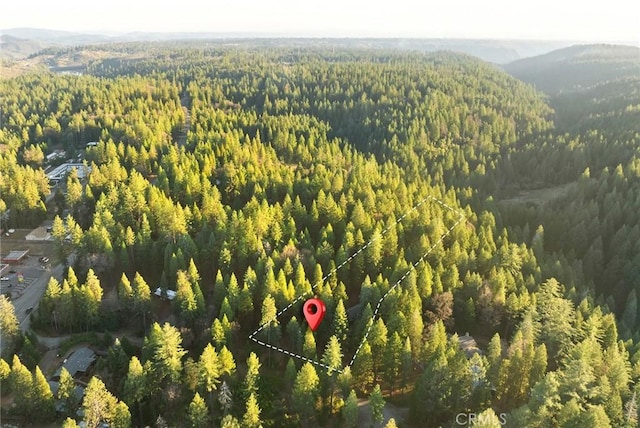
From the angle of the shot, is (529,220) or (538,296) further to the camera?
(529,220)

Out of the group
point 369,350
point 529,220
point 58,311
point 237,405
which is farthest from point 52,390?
point 529,220

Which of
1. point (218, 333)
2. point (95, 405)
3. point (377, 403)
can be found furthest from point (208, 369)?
point (377, 403)

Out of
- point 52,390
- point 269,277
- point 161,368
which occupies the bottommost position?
point 52,390

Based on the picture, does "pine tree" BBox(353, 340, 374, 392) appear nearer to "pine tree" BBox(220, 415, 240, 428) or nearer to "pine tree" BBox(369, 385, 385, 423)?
"pine tree" BBox(369, 385, 385, 423)

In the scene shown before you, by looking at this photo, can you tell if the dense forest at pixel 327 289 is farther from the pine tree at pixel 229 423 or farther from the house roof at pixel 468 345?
the house roof at pixel 468 345

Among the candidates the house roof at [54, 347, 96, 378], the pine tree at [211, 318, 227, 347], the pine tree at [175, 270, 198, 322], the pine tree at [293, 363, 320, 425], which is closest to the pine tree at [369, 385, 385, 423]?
the pine tree at [293, 363, 320, 425]

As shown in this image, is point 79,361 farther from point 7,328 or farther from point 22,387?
point 7,328

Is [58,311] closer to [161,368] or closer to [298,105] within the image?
[161,368]
